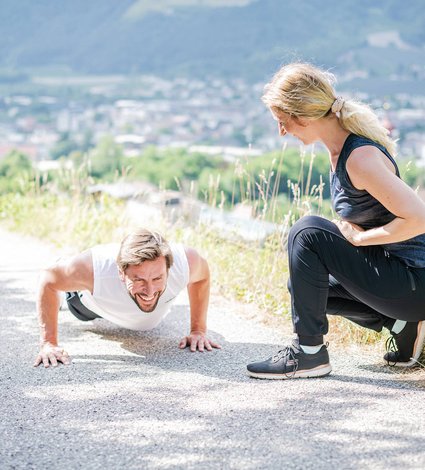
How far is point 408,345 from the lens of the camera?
3113 mm

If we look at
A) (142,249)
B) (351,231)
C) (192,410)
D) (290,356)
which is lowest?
(192,410)

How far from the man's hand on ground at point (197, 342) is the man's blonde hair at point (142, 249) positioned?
0.48 meters

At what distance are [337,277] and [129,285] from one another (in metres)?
0.86

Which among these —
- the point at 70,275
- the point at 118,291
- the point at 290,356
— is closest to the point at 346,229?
the point at 290,356

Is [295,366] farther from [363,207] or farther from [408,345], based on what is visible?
[363,207]

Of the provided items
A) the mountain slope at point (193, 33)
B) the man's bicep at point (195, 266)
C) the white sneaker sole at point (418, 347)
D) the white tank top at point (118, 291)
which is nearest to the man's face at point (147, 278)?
the white tank top at point (118, 291)

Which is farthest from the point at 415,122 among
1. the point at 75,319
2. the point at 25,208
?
the point at 75,319

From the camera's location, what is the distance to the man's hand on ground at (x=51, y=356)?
3232mm

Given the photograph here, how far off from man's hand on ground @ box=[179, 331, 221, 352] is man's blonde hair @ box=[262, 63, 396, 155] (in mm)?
1202

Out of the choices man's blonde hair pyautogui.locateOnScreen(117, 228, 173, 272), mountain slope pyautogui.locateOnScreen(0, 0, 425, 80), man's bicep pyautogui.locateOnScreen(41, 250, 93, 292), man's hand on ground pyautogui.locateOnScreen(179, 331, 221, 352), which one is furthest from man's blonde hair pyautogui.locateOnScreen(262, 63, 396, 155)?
mountain slope pyautogui.locateOnScreen(0, 0, 425, 80)

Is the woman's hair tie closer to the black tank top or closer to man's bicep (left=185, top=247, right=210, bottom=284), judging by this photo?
the black tank top

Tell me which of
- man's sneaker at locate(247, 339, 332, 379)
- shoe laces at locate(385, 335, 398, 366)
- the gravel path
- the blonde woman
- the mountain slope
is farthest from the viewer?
the mountain slope

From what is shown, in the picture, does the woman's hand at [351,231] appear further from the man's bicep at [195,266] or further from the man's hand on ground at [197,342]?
the man's hand on ground at [197,342]

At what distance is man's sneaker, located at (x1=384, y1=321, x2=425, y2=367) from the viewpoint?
3080 mm
